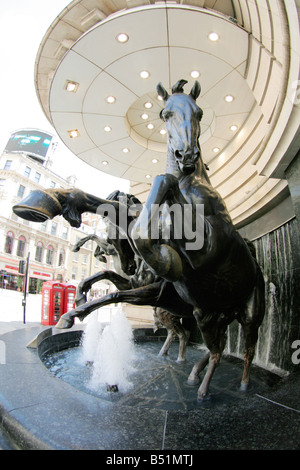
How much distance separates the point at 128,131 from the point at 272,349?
23.2 feet

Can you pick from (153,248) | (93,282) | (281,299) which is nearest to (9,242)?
(93,282)

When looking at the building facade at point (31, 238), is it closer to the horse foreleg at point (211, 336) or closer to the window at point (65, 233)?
the window at point (65, 233)

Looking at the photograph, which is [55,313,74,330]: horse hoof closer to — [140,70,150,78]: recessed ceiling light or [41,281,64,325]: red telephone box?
[140,70,150,78]: recessed ceiling light

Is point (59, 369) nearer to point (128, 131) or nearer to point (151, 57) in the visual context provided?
point (151, 57)

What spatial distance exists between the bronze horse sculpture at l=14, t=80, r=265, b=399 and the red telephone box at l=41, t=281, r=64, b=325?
10033mm

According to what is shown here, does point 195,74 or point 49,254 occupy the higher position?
point 195,74

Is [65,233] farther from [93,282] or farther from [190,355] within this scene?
[93,282]

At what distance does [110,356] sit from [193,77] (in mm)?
6365

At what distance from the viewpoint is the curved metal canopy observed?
157 inches

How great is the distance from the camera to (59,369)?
3799mm

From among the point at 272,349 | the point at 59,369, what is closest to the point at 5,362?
the point at 59,369

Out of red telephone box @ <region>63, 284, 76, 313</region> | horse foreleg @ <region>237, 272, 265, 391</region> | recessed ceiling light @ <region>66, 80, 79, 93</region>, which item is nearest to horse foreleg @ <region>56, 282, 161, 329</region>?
horse foreleg @ <region>237, 272, 265, 391</region>

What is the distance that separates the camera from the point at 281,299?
4.53 m

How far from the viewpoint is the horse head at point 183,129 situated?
6.55ft
